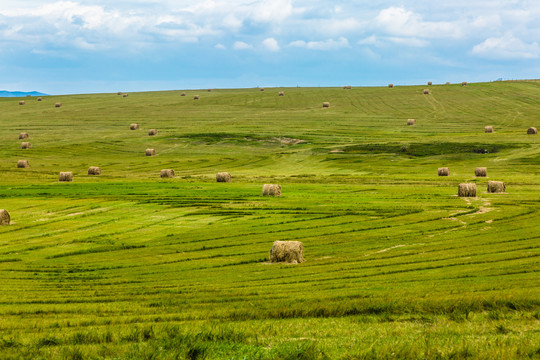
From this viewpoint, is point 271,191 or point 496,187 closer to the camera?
point 271,191

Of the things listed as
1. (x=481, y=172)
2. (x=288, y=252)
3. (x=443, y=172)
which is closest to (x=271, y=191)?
(x=443, y=172)

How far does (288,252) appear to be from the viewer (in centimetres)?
2836

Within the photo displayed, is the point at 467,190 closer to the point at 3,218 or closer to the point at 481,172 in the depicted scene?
the point at 481,172

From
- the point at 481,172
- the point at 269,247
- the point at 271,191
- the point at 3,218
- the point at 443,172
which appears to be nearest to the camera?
the point at 269,247

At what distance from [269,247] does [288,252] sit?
4652 mm

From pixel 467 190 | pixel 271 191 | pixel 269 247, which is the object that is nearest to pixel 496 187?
pixel 467 190

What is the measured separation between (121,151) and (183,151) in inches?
355

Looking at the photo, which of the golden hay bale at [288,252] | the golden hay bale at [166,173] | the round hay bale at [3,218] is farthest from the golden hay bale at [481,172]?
the round hay bale at [3,218]

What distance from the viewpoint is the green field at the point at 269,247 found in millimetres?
14578

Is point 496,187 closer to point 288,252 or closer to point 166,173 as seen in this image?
point 288,252

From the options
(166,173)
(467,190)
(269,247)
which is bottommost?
(269,247)

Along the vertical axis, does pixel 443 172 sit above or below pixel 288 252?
above

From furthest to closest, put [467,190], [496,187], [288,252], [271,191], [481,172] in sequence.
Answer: [481,172]
[496,187]
[271,191]
[467,190]
[288,252]

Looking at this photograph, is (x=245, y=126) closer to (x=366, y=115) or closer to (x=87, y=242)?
(x=366, y=115)
